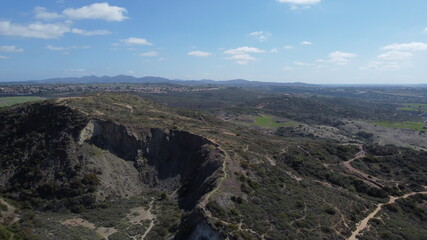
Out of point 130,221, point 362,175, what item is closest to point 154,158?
point 130,221

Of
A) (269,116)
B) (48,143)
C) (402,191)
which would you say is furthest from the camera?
(269,116)

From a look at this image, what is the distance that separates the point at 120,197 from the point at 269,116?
390ft

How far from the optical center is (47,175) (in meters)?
41.3

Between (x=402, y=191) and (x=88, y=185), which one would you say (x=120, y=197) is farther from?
(x=402, y=191)

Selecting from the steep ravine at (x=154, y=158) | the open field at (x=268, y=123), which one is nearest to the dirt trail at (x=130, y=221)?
the steep ravine at (x=154, y=158)

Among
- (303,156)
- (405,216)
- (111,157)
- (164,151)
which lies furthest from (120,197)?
(405,216)

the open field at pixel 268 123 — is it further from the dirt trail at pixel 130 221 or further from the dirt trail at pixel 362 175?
the dirt trail at pixel 130 221

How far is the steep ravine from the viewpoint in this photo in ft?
133

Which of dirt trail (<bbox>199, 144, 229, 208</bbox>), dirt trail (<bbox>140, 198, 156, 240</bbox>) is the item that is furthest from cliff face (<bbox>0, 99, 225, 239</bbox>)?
dirt trail (<bbox>140, 198, 156, 240</bbox>)

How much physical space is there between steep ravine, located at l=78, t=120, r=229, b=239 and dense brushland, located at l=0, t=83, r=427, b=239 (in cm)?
17

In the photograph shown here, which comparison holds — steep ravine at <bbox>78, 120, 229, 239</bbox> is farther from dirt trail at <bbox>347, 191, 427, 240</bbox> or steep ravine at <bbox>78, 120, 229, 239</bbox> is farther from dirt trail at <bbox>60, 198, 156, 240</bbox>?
dirt trail at <bbox>347, 191, 427, 240</bbox>

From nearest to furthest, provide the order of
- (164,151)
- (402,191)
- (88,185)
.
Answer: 1. (88,185)
2. (402,191)
3. (164,151)

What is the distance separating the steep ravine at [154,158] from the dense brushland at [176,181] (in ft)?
0.54

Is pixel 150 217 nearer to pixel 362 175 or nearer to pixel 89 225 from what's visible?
pixel 89 225
